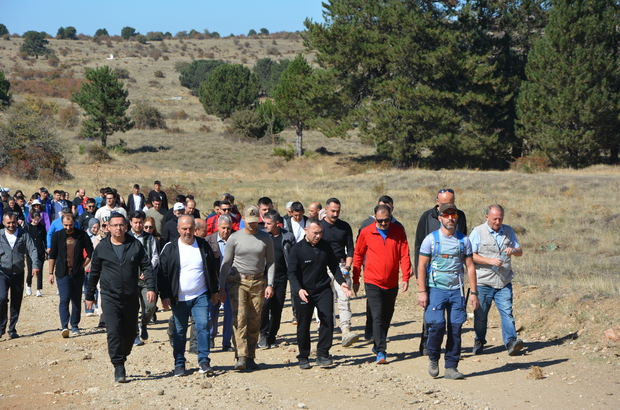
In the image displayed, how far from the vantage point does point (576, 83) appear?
1462 inches

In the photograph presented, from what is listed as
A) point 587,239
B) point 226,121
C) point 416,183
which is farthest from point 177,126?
point 587,239

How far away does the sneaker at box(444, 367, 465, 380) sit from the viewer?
6.95 m

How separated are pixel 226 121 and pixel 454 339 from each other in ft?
221

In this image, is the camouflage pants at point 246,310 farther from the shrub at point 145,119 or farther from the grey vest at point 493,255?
the shrub at point 145,119

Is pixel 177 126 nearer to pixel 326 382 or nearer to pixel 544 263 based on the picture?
pixel 544 263

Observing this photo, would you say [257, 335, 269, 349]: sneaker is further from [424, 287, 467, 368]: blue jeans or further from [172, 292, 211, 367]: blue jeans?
[424, 287, 467, 368]: blue jeans

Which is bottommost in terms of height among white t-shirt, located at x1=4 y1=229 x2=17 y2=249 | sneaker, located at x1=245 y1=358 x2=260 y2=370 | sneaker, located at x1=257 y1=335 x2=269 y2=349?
sneaker, located at x1=257 y1=335 x2=269 y2=349

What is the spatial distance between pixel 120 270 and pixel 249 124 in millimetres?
→ 56472

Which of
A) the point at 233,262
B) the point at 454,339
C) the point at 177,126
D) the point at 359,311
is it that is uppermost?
the point at 177,126

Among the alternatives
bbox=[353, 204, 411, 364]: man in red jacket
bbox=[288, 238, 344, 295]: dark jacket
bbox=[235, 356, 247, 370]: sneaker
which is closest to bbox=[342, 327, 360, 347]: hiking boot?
bbox=[353, 204, 411, 364]: man in red jacket

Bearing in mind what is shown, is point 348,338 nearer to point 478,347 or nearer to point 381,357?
point 381,357

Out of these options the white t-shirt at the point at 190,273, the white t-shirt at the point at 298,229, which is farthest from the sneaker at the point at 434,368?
the white t-shirt at the point at 298,229

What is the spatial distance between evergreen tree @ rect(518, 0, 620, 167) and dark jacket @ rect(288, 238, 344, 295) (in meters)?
33.8

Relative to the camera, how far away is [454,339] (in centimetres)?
693
